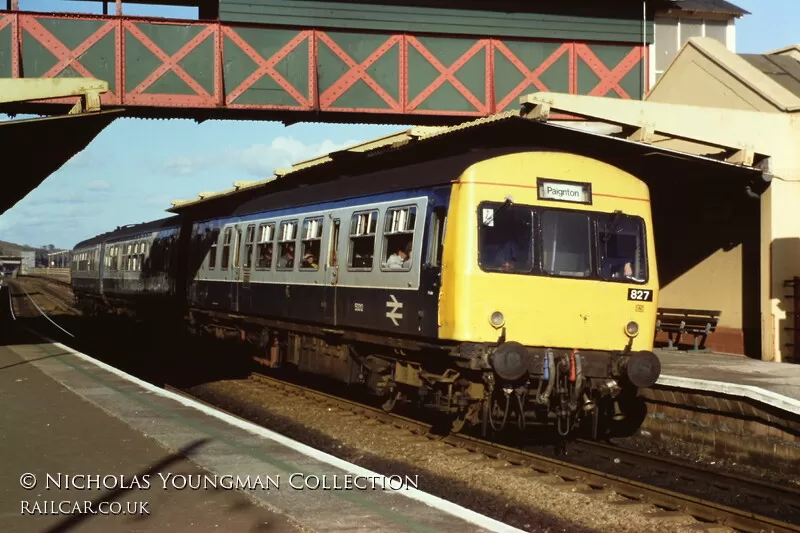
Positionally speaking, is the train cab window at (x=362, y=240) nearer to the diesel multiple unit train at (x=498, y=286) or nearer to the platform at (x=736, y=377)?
the diesel multiple unit train at (x=498, y=286)

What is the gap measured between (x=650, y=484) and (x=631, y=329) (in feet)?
6.10

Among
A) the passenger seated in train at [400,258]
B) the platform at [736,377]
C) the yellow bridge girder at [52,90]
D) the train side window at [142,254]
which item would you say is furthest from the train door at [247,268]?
the train side window at [142,254]

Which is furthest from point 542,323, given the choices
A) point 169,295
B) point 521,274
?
point 169,295

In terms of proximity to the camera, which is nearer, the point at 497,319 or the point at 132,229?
the point at 497,319

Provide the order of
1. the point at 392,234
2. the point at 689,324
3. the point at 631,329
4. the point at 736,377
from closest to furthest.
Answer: the point at 631,329, the point at 392,234, the point at 736,377, the point at 689,324

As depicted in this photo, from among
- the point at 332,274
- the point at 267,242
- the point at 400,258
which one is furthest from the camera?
the point at 267,242

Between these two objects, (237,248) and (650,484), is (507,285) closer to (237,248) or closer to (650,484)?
(650,484)

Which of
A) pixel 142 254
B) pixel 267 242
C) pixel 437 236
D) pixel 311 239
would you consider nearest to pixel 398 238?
pixel 437 236

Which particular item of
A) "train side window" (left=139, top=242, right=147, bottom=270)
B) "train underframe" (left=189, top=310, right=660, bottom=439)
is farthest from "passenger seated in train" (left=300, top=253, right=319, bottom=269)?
"train side window" (left=139, top=242, right=147, bottom=270)

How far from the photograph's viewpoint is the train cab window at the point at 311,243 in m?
13.4

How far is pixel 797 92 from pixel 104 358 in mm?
16601

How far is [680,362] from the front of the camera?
49.5 feet

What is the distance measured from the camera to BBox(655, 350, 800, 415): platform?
10.4 meters

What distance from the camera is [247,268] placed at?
16391 millimetres
